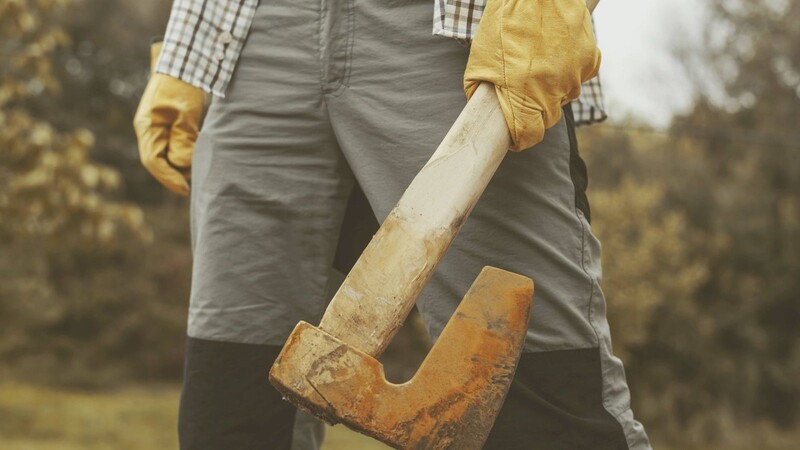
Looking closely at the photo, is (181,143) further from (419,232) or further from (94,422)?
(94,422)

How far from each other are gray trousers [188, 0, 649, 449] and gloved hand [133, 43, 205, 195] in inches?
5.4

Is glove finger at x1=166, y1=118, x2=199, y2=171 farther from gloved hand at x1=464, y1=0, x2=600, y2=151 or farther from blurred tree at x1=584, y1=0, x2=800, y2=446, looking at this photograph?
blurred tree at x1=584, y1=0, x2=800, y2=446

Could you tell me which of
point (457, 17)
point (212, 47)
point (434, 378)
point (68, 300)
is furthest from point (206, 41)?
point (68, 300)

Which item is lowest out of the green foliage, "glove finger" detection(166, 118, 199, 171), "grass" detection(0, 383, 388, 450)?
"grass" detection(0, 383, 388, 450)

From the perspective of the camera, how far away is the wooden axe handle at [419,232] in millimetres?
1047

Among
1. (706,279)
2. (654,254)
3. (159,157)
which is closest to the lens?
(159,157)

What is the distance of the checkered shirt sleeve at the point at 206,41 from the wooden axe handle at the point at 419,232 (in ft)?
1.40

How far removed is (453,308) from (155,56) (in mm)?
807

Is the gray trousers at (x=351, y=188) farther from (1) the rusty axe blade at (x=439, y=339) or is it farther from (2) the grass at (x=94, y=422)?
(2) the grass at (x=94, y=422)

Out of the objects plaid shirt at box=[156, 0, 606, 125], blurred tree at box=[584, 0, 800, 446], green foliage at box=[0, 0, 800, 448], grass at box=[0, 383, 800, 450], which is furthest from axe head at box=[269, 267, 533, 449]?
blurred tree at box=[584, 0, 800, 446]

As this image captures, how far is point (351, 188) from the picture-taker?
1.35 m

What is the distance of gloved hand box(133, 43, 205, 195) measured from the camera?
4.93ft

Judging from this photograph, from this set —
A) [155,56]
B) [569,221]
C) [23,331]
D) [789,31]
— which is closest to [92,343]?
[23,331]

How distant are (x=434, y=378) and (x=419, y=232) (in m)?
0.17
